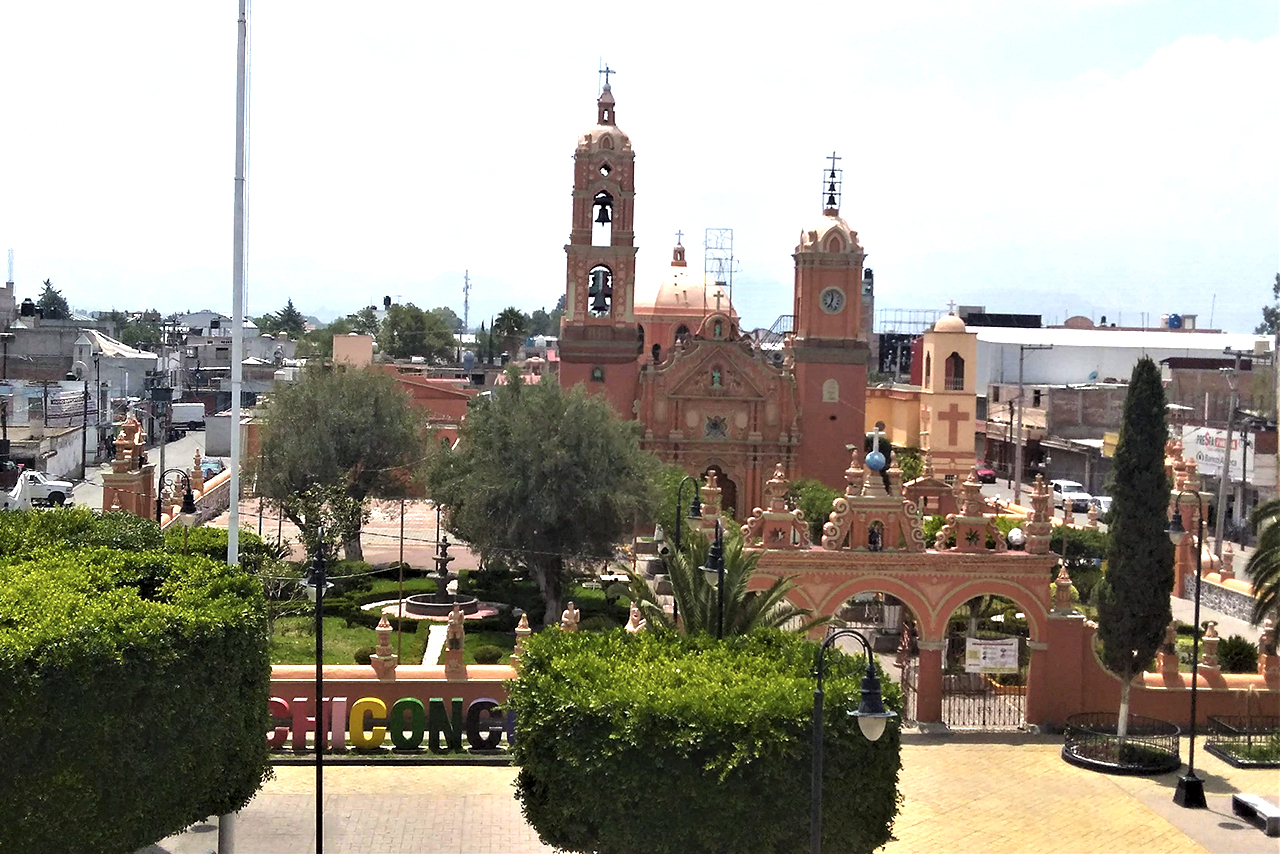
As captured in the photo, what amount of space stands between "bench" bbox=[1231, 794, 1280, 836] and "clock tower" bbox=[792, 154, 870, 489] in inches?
1425

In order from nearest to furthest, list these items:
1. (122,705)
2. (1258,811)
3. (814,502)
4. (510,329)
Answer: (122,705) < (1258,811) < (814,502) < (510,329)

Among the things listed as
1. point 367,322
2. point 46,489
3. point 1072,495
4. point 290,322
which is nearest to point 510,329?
point 367,322

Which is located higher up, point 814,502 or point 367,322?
point 367,322

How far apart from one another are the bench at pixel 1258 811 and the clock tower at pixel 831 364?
119 ft

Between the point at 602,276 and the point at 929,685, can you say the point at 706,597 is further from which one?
the point at 602,276

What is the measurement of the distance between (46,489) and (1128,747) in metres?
41.5

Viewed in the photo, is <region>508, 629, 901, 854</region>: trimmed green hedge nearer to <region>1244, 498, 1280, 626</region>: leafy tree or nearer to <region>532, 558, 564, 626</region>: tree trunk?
<region>1244, 498, 1280, 626</region>: leafy tree

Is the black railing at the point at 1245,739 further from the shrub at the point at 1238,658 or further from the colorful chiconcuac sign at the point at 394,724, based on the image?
the colorful chiconcuac sign at the point at 394,724

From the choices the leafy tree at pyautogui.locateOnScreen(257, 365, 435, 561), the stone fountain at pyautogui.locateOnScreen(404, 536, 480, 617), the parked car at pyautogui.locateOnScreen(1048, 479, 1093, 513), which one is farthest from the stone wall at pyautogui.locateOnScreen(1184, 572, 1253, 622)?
the leafy tree at pyautogui.locateOnScreen(257, 365, 435, 561)

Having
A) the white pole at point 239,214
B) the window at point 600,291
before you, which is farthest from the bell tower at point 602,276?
the white pole at point 239,214

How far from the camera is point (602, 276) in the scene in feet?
201

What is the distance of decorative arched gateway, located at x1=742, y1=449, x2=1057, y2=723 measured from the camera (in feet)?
107

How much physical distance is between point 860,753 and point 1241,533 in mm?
49170

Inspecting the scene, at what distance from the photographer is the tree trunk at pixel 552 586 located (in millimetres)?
42781
